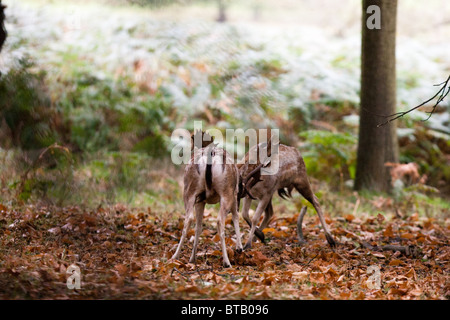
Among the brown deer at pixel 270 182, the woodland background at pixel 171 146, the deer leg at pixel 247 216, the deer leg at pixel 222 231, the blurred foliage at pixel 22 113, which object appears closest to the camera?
the woodland background at pixel 171 146

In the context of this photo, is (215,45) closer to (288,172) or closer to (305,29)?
(288,172)

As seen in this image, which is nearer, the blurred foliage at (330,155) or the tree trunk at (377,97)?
the tree trunk at (377,97)

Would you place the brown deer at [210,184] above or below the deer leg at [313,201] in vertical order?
above

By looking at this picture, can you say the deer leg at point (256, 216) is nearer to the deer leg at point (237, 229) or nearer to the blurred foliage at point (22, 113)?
the deer leg at point (237, 229)

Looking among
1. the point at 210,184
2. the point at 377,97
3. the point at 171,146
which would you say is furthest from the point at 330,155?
the point at 210,184

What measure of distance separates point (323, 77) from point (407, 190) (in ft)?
19.4

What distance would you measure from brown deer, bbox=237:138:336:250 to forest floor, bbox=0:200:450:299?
13.8 inches

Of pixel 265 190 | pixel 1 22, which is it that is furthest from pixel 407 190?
pixel 1 22

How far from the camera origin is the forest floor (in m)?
5.05

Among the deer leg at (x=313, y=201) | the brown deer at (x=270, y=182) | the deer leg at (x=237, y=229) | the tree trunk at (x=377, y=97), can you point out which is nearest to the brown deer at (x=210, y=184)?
the deer leg at (x=237, y=229)

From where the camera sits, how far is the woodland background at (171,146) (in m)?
5.81

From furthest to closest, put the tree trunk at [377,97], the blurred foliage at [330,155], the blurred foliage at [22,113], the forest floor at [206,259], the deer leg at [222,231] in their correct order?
the blurred foliage at [330,155] < the tree trunk at [377,97] < the blurred foliage at [22,113] < the deer leg at [222,231] < the forest floor at [206,259]

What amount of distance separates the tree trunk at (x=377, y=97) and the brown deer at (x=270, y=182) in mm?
3475
